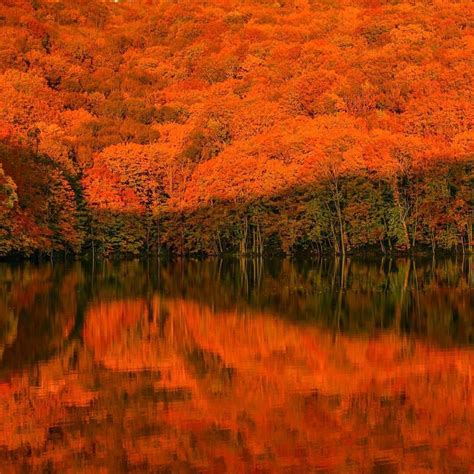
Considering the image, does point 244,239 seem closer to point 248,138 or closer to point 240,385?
point 248,138

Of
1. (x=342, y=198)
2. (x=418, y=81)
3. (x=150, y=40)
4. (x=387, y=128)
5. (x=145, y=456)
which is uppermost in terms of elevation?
(x=150, y=40)

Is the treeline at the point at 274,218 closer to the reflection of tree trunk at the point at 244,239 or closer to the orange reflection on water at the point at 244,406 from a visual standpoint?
the reflection of tree trunk at the point at 244,239

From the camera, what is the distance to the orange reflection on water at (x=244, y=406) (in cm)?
918

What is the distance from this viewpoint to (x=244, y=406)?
11445 millimetres

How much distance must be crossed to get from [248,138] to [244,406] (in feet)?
204

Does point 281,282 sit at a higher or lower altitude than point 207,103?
lower

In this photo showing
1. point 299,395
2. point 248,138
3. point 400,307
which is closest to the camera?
point 299,395

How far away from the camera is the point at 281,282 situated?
34.1 meters

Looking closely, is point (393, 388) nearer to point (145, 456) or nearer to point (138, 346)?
point (145, 456)

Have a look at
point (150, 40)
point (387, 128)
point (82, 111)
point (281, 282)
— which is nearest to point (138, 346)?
point (281, 282)

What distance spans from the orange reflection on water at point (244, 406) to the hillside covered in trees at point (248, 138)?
31747mm

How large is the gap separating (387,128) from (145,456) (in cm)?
6155

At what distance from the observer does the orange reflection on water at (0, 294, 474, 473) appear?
9180mm

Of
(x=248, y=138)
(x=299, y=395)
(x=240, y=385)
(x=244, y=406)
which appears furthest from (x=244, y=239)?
(x=244, y=406)
